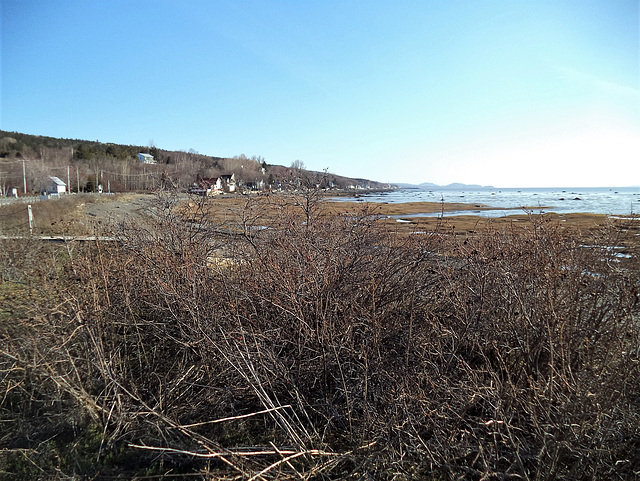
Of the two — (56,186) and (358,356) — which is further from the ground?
(56,186)

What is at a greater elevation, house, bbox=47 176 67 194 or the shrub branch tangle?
house, bbox=47 176 67 194

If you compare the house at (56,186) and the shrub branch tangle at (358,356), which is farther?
the house at (56,186)

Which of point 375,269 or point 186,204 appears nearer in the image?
point 375,269

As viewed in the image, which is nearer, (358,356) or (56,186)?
(358,356)

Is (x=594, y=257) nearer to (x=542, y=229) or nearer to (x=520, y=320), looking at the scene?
(x=542, y=229)

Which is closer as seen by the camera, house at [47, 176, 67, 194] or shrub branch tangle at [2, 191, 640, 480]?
shrub branch tangle at [2, 191, 640, 480]

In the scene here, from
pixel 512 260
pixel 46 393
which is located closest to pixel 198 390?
pixel 46 393

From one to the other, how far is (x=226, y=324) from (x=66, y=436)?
5.61ft

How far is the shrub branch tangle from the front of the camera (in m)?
2.65

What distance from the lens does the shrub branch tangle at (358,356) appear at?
2650 millimetres

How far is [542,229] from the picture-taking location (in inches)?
159

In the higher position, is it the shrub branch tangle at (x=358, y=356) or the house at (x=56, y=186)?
the house at (x=56, y=186)

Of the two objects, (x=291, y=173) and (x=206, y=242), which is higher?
(x=291, y=173)

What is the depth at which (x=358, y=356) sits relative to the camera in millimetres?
3475
